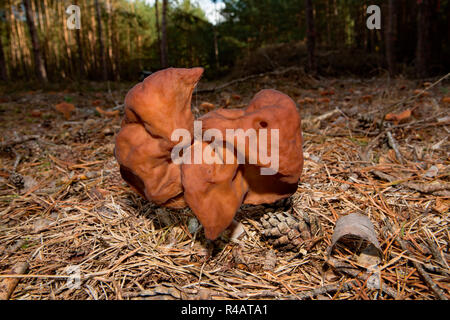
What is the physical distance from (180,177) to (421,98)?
4.04 m

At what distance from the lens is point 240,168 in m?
1.33

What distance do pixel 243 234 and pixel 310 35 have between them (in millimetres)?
6525

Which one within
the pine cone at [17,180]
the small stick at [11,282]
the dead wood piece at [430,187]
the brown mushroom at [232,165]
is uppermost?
the brown mushroom at [232,165]

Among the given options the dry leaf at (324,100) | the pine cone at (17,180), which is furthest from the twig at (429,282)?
the dry leaf at (324,100)

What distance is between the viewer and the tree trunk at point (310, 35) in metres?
6.36

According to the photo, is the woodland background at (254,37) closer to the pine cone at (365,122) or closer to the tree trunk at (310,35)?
the tree trunk at (310,35)

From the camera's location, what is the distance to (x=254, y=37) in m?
16.8

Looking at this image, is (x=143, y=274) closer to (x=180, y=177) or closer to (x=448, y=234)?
(x=180, y=177)

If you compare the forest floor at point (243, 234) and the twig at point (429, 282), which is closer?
the twig at point (429, 282)

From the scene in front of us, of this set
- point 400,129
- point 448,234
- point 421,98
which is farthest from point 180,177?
point 421,98

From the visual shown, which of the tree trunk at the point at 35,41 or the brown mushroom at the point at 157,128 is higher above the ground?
the tree trunk at the point at 35,41

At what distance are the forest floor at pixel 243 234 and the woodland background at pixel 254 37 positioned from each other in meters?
2.14

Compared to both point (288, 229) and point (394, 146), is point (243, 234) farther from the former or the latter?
point (394, 146)

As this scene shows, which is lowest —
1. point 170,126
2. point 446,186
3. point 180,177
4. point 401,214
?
point 401,214
